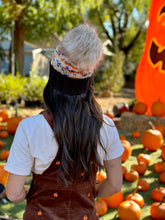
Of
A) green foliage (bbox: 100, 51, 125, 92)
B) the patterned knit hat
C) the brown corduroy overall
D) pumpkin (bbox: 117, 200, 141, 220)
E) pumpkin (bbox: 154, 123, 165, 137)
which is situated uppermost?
the patterned knit hat

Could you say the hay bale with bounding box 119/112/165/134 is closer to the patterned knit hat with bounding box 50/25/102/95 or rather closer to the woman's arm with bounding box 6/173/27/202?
the patterned knit hat with bounding box 50/25/102/95

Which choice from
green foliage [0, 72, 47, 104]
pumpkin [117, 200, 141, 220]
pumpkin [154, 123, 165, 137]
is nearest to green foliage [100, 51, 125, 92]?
green foliage [0, 72, 47, 104]

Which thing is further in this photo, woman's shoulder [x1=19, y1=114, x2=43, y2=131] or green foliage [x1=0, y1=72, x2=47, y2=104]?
green foliage [x1=0, y1=72, x2=47, y2=104]

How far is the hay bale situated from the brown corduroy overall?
15.9ft

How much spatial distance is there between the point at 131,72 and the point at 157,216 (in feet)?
79.7

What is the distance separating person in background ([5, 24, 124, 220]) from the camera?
4.69ft

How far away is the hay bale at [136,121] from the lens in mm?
6176

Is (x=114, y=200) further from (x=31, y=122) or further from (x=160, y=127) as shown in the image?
(x=160, y=127)

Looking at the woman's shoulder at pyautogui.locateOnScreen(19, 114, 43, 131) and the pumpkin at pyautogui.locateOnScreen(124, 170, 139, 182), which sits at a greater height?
the woman's shoulder at pyautogui.locateOnScreen(19, 114, 43, 131)

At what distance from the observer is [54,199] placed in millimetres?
1550

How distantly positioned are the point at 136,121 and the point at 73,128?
5.06 meters

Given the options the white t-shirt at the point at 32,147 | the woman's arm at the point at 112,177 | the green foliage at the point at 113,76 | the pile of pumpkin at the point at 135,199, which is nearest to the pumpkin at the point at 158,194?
the pile of pumpkin at the point at 135,199

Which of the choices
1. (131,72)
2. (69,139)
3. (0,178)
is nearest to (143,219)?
(0,178)

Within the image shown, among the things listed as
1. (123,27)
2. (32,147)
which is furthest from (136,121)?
(123,27)
